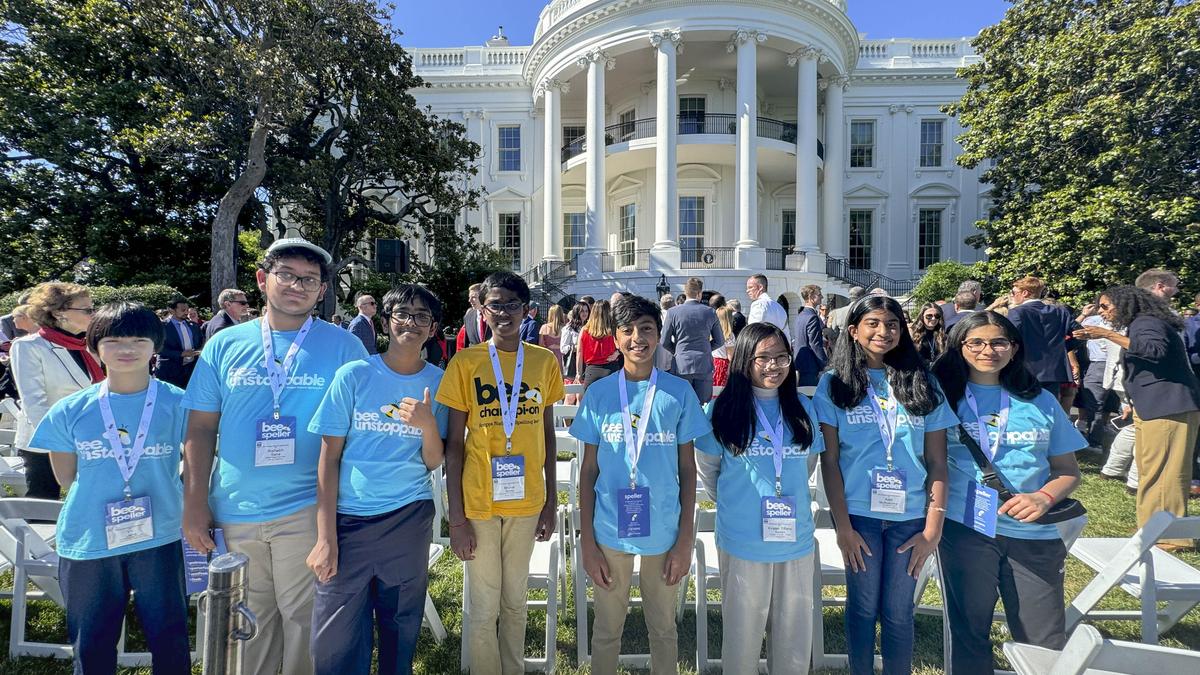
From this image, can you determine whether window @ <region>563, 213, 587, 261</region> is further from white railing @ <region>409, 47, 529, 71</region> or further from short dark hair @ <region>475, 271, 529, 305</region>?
short dark hair @ <region>475, 271, 529, 305</region>

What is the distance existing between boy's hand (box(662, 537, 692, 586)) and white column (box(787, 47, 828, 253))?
53.8 feet

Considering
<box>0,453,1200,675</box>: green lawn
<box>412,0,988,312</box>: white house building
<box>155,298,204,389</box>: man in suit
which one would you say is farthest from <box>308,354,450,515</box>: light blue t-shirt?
<box>412,0,988,312</box>: white house building

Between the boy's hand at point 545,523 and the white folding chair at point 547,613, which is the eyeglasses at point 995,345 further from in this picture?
the white folding chair at point 547,613

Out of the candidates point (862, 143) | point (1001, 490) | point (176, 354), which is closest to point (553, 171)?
point (862, 143)

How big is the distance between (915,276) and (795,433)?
75.7ft

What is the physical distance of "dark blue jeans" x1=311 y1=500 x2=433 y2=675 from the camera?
2.04m

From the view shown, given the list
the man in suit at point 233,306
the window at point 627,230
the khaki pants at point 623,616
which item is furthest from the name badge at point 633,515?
the window at point 627,230

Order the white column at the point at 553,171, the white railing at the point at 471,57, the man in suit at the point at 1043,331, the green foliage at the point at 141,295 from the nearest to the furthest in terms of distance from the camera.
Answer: the man in suit at the point at 1043,331, the green foliage at the point at 141,295, the white column at the point at 553,171, the white railing at the point at 471,57

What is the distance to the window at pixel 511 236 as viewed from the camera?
Result: 74.0ft

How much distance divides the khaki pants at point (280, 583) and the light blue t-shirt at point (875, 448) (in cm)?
230

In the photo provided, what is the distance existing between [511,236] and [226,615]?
22.0 m

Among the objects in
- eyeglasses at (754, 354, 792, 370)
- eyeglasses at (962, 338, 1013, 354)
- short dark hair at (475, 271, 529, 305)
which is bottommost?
eyeglasses at (754, 354, 792, 370)

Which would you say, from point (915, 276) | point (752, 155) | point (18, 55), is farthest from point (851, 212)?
point (18, 55)

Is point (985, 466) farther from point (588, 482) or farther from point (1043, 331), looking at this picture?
point (1043, 331)
